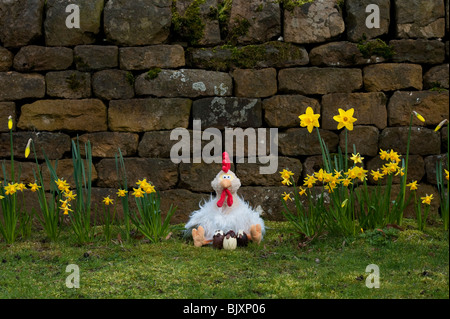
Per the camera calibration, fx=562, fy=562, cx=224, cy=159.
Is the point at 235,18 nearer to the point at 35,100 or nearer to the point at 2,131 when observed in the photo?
the point at 35,100

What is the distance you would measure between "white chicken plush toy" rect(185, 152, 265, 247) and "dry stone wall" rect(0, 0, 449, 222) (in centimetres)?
90

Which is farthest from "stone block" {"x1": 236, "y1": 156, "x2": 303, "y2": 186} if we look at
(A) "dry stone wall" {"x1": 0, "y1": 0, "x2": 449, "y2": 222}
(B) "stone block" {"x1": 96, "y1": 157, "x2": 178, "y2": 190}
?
(B) "stone block" {"x1": 96, "y1": 157, "x2": 178, "y2": 190}

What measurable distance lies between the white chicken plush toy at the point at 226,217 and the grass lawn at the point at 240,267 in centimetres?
13

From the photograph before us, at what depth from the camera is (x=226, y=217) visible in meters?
4.62

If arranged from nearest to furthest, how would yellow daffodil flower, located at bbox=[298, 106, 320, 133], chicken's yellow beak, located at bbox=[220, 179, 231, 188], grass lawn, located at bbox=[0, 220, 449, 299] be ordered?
grass lawn, located at bbox=[0, 220, 449, 299] < yellow daffodil flower, located at bbox=[298, 106, 320, 133] < chicken's yellow beak, located at bbox=[220, 179, 231, 188]

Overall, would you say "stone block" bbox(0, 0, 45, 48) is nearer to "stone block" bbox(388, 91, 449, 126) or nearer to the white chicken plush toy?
the white chicken plush toy

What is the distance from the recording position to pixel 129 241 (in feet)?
Result: 15.5

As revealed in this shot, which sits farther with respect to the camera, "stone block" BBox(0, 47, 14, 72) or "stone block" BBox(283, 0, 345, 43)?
"stone block" BBox(0, 47, 14, 72)

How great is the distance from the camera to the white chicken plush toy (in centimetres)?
459

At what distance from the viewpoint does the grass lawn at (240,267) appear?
3.44 meters

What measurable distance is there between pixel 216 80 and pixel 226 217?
163 cm

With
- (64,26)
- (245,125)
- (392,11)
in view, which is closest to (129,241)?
(245,125)

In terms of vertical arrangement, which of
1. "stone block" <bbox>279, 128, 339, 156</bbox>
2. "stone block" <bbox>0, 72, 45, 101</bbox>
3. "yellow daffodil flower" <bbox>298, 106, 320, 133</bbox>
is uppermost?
"stone block" <bbox>0, 72, 45, 101</bbox>

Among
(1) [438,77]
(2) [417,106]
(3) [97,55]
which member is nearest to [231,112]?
(3) [97,55]
